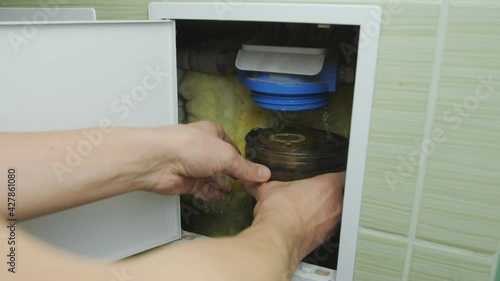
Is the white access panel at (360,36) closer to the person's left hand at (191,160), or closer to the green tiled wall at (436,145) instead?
the green tiled wall at (436,145)

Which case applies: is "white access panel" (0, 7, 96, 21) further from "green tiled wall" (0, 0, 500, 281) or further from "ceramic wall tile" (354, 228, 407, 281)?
"ceramic wall tile" (354, 228, 407, 281)

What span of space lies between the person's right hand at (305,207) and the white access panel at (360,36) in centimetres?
7

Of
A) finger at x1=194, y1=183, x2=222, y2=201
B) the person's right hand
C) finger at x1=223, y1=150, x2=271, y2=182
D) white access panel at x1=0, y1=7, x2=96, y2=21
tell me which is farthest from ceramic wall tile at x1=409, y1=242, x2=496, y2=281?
white access panel at x1=0, y1=7, x2=96, y2=21

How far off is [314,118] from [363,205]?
1.07 ft

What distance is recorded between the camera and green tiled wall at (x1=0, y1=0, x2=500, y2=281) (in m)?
0.45

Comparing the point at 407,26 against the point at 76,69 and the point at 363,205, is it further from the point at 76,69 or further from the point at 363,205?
the point at 76,69

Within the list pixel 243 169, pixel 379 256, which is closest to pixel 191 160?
pixel 243 169

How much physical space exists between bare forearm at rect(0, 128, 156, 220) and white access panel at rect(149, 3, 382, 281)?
19cm

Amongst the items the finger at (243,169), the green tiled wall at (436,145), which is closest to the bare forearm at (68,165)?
the finger at (243,169)

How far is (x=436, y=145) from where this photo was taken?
49cm

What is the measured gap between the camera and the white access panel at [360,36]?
0.49m

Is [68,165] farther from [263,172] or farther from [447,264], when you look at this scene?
[447,264]

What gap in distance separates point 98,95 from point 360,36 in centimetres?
33

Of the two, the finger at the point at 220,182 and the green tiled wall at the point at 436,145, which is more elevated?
the green tiled wall at the point at 436,145
